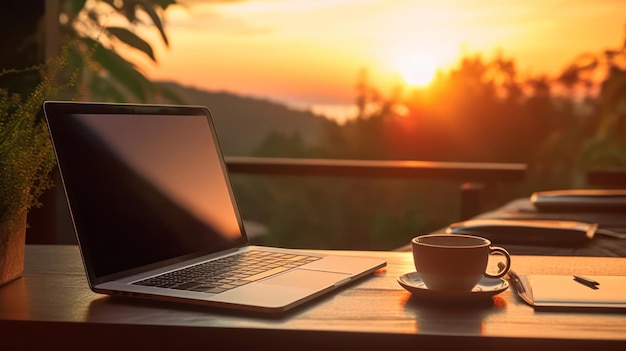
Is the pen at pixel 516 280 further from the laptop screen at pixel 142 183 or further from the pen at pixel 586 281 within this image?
the laptop screen at pixel 142 183

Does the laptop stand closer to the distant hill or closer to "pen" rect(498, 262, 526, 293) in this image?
"pen" rect(498, 262, 526, 293)

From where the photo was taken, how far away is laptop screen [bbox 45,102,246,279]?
89 centimetres

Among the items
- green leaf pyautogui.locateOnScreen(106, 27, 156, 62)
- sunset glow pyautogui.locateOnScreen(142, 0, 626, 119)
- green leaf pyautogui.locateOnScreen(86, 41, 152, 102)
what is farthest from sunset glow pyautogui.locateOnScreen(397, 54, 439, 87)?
green leaf pyautogui.locateOnScreen(106, 27, 156, 62)

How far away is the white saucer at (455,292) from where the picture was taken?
2.72ft

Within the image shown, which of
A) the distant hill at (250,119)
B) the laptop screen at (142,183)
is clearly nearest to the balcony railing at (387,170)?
the distant hill at (250,119)

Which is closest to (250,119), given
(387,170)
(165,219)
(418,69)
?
(418,69)

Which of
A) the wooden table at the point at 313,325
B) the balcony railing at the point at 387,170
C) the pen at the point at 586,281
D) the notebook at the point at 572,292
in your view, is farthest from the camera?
the balcony railing at the point at 387,170

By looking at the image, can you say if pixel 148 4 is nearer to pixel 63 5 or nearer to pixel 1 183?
pixel 63 5

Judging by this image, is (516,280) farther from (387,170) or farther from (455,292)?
(387,170)

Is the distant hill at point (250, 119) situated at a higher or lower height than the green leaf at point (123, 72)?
lower

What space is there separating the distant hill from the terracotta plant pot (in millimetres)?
3090

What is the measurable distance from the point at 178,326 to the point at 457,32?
4.77m

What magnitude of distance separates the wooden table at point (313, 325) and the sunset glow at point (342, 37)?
413cm

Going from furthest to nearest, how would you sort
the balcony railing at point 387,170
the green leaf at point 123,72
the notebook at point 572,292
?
the green leaf at point 123,72 → the balcony railing at point 387,170 → the notebook at point 572,292
